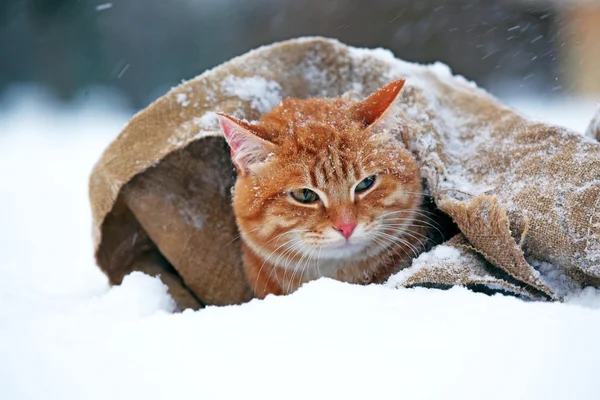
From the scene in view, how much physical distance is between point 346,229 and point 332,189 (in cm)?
14

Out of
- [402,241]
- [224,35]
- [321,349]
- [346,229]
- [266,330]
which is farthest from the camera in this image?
[224,35]

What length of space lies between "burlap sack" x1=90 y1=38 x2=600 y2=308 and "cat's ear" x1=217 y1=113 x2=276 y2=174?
287 millimetres

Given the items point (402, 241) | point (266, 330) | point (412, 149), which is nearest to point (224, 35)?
point (412, 149)

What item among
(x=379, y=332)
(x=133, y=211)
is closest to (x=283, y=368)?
(x=379, y=332)

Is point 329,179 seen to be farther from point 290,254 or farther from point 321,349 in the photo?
point 321,349

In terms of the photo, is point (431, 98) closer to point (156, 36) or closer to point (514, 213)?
point (514, 213)

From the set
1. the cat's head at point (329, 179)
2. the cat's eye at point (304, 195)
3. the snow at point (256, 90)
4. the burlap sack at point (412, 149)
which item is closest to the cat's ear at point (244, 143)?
the cat's head at point (329, 179)

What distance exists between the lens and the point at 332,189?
176cm

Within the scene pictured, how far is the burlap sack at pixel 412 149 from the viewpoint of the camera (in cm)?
156

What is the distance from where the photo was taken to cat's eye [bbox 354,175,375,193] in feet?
5.93

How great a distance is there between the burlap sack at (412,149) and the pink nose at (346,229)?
218 millimetres

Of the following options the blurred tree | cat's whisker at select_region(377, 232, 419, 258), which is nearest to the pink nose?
cat's whisker at select_region(377, 232, 419, 258)

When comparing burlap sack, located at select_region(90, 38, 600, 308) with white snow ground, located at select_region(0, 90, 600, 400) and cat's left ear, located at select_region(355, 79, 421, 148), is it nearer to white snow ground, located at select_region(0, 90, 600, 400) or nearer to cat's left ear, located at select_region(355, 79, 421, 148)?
cat's left ear, located at select_region(355, 79, 421, 148)

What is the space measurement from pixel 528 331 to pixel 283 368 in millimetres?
555
